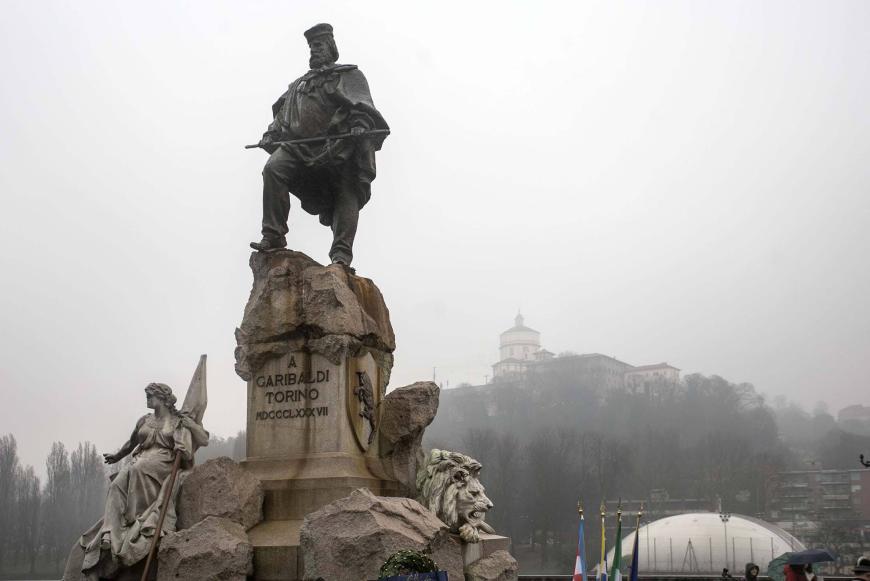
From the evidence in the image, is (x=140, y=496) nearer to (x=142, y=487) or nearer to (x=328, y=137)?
(x=142, y=487)

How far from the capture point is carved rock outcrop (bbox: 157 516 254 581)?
8133 mm

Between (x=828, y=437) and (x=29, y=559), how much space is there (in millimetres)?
55457

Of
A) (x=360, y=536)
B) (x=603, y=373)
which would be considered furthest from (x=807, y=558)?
(x=603, y=373)

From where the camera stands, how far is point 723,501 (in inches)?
2445

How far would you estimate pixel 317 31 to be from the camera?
10938 millimetres

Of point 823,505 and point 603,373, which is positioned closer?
point 823,505

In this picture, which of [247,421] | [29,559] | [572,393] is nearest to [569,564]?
[29,559]

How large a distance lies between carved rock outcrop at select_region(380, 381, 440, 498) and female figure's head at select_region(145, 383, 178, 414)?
2.26 metres

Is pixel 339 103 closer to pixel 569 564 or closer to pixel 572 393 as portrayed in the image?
pixel 569 564

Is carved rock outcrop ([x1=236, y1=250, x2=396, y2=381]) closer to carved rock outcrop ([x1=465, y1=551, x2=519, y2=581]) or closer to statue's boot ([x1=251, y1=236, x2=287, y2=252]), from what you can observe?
statue's boot ([x1=251, y1=236, x2=287, y2=252])

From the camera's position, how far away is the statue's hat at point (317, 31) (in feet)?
35.9

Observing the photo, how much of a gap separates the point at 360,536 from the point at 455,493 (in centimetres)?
204

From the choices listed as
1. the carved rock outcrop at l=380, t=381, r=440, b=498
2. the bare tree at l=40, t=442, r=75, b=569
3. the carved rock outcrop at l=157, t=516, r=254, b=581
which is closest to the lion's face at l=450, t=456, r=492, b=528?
the carved rock outcrop at l=380, t=381, r=440, b=498

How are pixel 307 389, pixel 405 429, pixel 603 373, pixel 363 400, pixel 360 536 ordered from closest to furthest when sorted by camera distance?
pixel 360 536
pixel 307 389
pixel 363 400
pixel 405 429
pixel 603 373
